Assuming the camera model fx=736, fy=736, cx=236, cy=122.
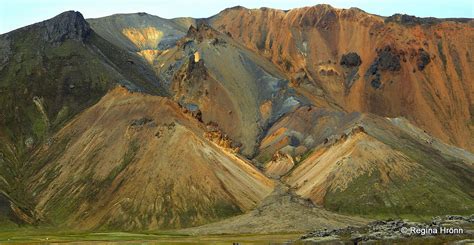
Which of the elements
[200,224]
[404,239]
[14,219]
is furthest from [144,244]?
[14,219]

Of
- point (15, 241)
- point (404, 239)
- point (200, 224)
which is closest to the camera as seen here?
point (404, 239)

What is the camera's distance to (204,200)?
655 ft

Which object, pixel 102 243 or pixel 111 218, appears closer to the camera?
pixel 102 243

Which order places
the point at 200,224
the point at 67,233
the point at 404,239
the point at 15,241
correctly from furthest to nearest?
the point at 200,224
the point at 67,233
the point at 15,241
the point at 404,239

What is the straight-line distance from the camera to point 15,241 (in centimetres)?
14425

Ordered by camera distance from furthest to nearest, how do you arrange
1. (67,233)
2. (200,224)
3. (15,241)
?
(200,224)
(67,233)
(15,241)

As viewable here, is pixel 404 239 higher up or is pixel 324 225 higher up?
pixel 404 239

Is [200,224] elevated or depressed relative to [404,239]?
depressed

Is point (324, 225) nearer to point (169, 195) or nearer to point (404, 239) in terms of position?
point (169, 195)

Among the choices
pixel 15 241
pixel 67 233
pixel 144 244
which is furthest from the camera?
pixel 67 233

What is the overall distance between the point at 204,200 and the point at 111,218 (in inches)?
1014

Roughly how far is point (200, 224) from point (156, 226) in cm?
1149

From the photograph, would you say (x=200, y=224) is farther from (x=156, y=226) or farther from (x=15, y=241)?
(x=15, y=241)

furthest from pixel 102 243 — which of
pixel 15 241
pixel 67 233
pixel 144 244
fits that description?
pixel 67 233
